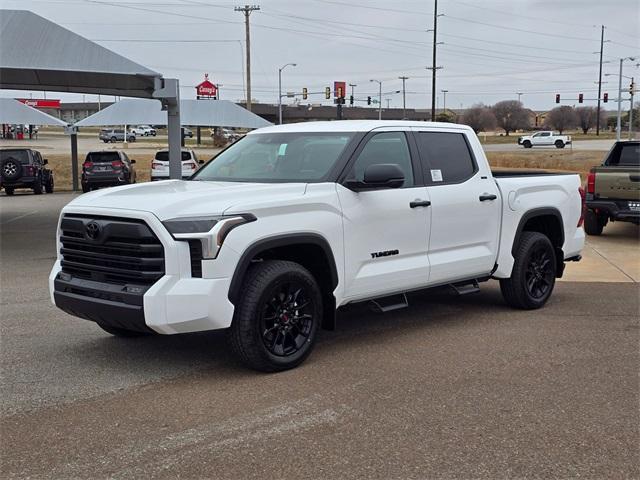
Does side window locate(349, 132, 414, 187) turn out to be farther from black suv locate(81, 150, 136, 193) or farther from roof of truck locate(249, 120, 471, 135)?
black suv locate(81, 150, 136, 193)

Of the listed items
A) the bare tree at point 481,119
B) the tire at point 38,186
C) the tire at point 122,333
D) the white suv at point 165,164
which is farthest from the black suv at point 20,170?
the bare tree at point 481,119

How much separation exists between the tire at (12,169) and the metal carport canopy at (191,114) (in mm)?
3600

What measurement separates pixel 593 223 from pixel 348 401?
1027 centimetres

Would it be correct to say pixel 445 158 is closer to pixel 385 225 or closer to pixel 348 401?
pixel 385 225

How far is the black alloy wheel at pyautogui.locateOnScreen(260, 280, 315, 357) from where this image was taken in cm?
519

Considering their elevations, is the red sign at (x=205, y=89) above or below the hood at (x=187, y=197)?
above

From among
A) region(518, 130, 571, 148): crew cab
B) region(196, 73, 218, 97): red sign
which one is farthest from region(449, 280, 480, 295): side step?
region(518, 130, 571, 148): crew cab

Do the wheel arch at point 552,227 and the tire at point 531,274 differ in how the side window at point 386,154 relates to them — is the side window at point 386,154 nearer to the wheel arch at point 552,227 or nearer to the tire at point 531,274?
the tire at point 531,274

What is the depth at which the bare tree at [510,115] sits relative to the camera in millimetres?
111956

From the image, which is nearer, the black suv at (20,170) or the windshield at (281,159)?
the windshield at (281,159)

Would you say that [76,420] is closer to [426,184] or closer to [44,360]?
[44,360]

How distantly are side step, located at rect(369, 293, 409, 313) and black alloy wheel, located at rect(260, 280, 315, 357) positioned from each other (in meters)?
0.76

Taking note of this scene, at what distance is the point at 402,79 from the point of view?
100688mm

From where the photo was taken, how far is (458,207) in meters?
6.55
